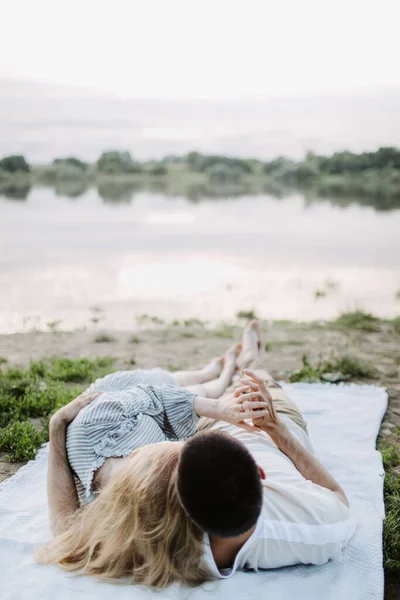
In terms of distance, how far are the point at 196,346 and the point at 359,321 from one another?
88.2 inches

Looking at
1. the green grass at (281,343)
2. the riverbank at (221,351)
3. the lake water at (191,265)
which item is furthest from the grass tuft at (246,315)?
the green grass at (281,343)

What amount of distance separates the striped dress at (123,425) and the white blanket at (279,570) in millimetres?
384

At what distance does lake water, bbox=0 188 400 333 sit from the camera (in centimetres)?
936

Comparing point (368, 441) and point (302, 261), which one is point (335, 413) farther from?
point (302, 261)

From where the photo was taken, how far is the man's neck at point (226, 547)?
2293 millimetres

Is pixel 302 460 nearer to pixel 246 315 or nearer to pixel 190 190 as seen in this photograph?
pixel 246 315

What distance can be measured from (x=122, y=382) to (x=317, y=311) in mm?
6331

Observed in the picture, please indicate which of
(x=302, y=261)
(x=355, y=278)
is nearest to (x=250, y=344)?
(x=355, y=278)

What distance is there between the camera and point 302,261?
14305 mm

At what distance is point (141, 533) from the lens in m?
2.25

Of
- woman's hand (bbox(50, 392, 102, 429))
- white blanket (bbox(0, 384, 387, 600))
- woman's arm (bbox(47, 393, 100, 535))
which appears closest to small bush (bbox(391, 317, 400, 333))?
white blanket (bbox(0, 384, 387, 600))

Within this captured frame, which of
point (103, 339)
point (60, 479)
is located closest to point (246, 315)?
point (103, 339)

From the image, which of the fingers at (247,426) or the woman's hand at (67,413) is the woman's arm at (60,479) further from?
the fingers at (247,426)

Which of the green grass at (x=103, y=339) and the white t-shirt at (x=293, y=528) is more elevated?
the white t-shirt at (x=293, y=528)
